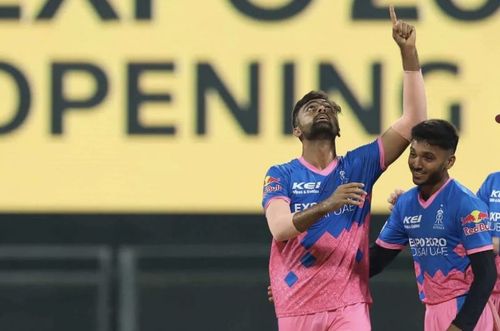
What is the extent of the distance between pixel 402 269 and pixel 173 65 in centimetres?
187

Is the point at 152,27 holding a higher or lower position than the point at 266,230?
higher

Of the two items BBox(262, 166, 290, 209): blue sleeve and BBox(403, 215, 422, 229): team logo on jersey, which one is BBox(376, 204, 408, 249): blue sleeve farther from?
BBox(262, 166, 290, 209): blue sleeve

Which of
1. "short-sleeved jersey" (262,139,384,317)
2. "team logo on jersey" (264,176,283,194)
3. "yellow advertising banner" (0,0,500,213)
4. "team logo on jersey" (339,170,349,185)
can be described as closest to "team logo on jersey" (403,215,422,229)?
"short-sleeved jersey" (262,139,384,317)

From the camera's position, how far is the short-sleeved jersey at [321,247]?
573 cm

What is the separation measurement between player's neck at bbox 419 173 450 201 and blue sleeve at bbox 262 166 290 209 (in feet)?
1.80

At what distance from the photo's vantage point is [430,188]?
562cm

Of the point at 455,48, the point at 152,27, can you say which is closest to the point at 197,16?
the point at 152,27

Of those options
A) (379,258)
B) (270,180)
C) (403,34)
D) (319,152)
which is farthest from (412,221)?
(403,34)

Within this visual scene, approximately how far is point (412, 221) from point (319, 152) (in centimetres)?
49

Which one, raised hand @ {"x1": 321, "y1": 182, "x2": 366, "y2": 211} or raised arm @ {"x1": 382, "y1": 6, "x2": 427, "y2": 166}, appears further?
raised arm @ {"x1": 382, "y1": 6, "x2": 427, "y2": 166}

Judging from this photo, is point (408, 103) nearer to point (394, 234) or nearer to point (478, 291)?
point (394, 234)

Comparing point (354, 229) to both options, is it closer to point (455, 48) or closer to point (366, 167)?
point (366, 167)

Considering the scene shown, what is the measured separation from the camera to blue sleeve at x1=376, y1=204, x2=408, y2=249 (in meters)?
5.80

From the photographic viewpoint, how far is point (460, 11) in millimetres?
8727
